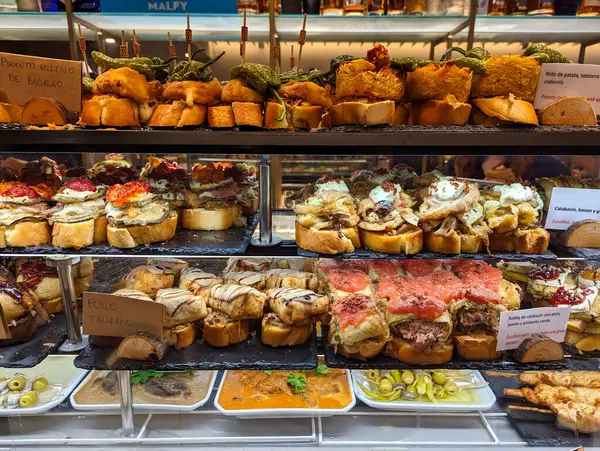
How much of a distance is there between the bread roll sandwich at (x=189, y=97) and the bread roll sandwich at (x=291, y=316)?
1072 mm

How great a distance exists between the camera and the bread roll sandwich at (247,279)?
103 inches

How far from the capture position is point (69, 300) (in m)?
2.48

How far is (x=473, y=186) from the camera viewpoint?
2.31 meters

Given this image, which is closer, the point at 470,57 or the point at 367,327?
the point at 470,57

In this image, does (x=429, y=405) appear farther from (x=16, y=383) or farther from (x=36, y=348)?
(x=16, y=383)

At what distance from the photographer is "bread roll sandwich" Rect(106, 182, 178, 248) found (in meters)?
2.20

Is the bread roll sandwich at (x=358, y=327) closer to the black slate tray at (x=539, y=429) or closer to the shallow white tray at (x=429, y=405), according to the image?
the shallow white tray at (x=429, y=405)

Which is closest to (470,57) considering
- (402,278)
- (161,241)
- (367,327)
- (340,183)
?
(340,183)

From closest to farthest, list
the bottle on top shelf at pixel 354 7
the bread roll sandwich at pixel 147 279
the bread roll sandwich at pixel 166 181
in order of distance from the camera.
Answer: the bread roll sandwich at pixel 166 181 < the bread roll sandwich at pixel 147 279 < the bottle on top shelf at pixel 354 7

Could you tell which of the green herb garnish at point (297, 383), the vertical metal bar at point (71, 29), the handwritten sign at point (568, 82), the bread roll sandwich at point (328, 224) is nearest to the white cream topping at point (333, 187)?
the bread roll sandwich at point (328, 224)

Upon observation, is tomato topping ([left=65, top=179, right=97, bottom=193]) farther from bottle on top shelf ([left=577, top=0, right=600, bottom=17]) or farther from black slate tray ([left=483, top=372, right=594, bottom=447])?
bottle on top shelf ([left=577, top=0, right=600, bottom=17])

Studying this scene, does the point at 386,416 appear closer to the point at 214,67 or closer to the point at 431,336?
the point at 431,336

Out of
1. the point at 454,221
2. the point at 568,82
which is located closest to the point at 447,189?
the point at 454,221

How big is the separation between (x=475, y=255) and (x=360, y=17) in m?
2.05
